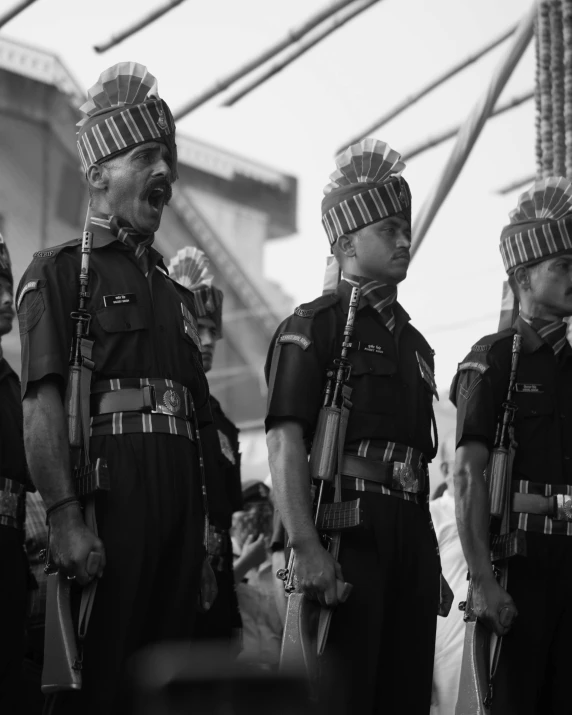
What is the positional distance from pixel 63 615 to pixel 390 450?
125 cm

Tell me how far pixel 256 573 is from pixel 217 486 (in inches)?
137

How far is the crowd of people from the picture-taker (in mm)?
3527

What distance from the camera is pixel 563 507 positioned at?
15.3ft

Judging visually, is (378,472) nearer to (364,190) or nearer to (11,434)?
(364,190)

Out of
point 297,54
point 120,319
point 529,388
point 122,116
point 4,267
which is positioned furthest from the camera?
point 297,54

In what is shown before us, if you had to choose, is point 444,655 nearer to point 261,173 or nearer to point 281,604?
point 281,604

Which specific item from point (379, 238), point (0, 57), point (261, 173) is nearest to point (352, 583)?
point (379, 238)

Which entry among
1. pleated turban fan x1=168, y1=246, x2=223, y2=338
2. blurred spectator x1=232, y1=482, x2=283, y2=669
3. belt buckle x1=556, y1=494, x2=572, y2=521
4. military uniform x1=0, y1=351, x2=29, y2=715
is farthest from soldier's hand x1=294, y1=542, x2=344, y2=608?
blurred spectator x1=232, y1=482, x2=283, y2=669

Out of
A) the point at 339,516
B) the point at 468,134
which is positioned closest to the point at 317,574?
the point at 339,516

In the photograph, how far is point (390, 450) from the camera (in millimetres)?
4164

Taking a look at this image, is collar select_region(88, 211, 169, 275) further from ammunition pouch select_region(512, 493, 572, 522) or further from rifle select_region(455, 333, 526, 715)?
ammunition pouch select_region(512, 493, 572, 522)

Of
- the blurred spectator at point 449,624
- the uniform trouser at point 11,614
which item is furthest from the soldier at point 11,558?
the blurred spectator at point 449,624

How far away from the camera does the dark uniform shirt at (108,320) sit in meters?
3.61

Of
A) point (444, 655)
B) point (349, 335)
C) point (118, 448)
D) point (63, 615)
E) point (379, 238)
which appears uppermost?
point (379, 238)
